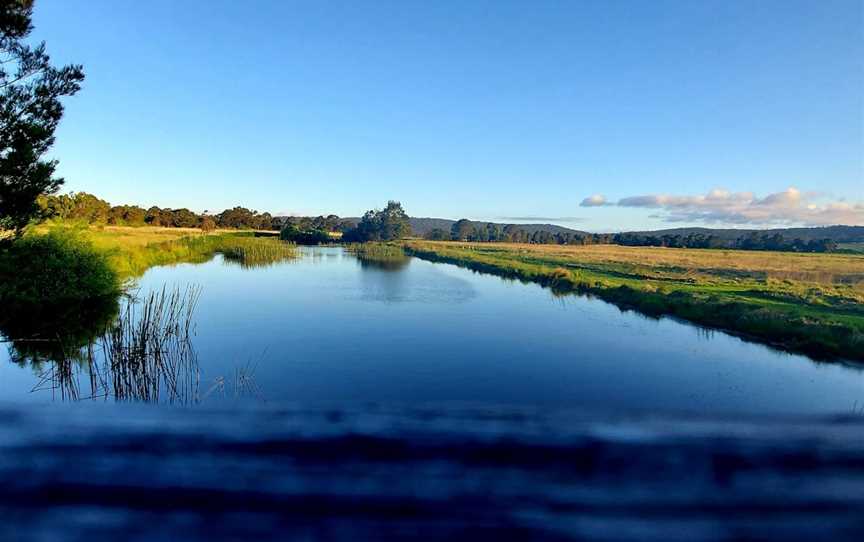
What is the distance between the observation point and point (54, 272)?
12500 mm

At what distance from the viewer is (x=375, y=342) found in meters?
11.1

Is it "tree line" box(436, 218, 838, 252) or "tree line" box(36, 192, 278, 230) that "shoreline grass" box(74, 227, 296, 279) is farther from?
"tree line" box(436, 218, 838, 252)

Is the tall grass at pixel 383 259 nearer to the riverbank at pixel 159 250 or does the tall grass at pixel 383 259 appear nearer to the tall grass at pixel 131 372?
the riverbank at pixel 159 250

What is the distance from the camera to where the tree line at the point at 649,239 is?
164 feet

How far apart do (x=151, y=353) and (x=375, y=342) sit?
465 centimetres

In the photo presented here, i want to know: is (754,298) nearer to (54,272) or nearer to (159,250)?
(54,272)

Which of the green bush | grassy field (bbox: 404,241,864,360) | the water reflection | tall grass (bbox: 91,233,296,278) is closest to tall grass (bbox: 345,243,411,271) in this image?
tall grass (bbox: 91,233,296,278)

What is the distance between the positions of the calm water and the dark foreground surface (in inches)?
42.5

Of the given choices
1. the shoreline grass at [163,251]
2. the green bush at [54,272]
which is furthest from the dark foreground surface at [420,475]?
the shoreline grass at [163,251]

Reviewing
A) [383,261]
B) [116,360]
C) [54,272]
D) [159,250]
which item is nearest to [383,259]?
[383,261]

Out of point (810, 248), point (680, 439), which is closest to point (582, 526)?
point (680, 439)

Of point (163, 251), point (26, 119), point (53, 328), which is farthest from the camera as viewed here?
point (163, 251)

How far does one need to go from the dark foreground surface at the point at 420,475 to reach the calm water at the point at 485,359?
108 cm

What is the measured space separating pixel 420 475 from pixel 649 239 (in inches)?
2784
